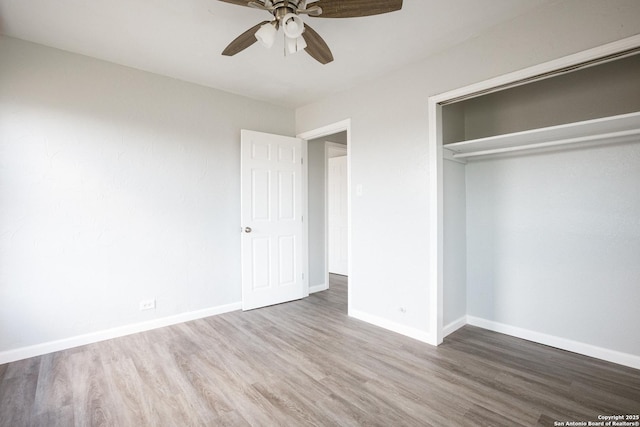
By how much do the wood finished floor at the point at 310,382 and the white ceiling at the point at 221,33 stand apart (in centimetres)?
257

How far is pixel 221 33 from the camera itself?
2.39 metres

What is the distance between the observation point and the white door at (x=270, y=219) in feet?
11.9

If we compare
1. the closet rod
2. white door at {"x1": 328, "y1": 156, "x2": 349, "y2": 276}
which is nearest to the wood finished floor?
the closet rod

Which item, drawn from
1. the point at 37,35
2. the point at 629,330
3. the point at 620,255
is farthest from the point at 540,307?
the point at 37,35

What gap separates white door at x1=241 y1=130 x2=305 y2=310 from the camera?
3.63 m

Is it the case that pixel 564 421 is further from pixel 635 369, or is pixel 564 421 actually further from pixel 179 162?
pixel 179 162

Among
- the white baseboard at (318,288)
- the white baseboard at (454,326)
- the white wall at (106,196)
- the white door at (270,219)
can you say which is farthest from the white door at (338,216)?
the white baseboard at (454,326)

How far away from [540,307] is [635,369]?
0.67 metres

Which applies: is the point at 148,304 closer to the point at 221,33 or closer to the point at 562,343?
the point at 221,33

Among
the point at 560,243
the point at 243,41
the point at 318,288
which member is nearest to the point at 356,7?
the point at 243,41

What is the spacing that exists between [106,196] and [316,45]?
7.62 feet

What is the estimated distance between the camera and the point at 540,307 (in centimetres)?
272

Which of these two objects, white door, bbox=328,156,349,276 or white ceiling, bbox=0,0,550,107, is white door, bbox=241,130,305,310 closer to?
white ceiling, bbox=0,0,550,107

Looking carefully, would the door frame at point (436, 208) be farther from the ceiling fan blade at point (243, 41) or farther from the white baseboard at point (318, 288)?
the white baseboard at point (318, 288)
